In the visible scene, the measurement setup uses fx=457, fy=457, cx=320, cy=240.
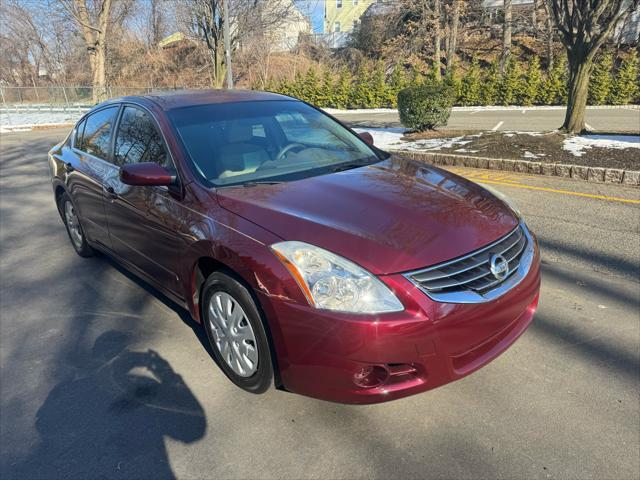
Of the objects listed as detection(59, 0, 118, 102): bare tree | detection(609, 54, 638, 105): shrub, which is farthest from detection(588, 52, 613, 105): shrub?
detection(59, 0, 118, 102): bare tree

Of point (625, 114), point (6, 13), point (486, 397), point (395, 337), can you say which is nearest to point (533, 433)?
point (486, 397)

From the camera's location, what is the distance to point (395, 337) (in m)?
2.04

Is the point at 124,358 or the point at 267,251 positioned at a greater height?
the point at 267,251

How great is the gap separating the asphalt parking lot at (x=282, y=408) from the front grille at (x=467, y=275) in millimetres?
745

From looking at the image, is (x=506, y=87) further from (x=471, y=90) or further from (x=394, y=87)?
(x=394, y=87)

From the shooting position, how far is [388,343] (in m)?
2.04

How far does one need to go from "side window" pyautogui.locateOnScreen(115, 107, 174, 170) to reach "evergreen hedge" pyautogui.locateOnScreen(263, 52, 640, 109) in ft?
53.4

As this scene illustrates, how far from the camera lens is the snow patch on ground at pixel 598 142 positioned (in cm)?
→ 819

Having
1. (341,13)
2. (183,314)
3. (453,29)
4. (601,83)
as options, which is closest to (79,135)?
(183,314)

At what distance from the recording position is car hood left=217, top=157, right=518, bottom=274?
2195 mm

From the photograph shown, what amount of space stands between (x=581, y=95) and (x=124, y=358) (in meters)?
10.3

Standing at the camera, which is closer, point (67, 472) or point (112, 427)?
point (67, 472)

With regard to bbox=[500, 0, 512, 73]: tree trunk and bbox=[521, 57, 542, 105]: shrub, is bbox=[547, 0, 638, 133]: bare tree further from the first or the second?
bbox=[500, 0, 512, 73]: tree trunk

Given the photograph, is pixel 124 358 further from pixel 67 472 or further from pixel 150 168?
pixel 150 168
